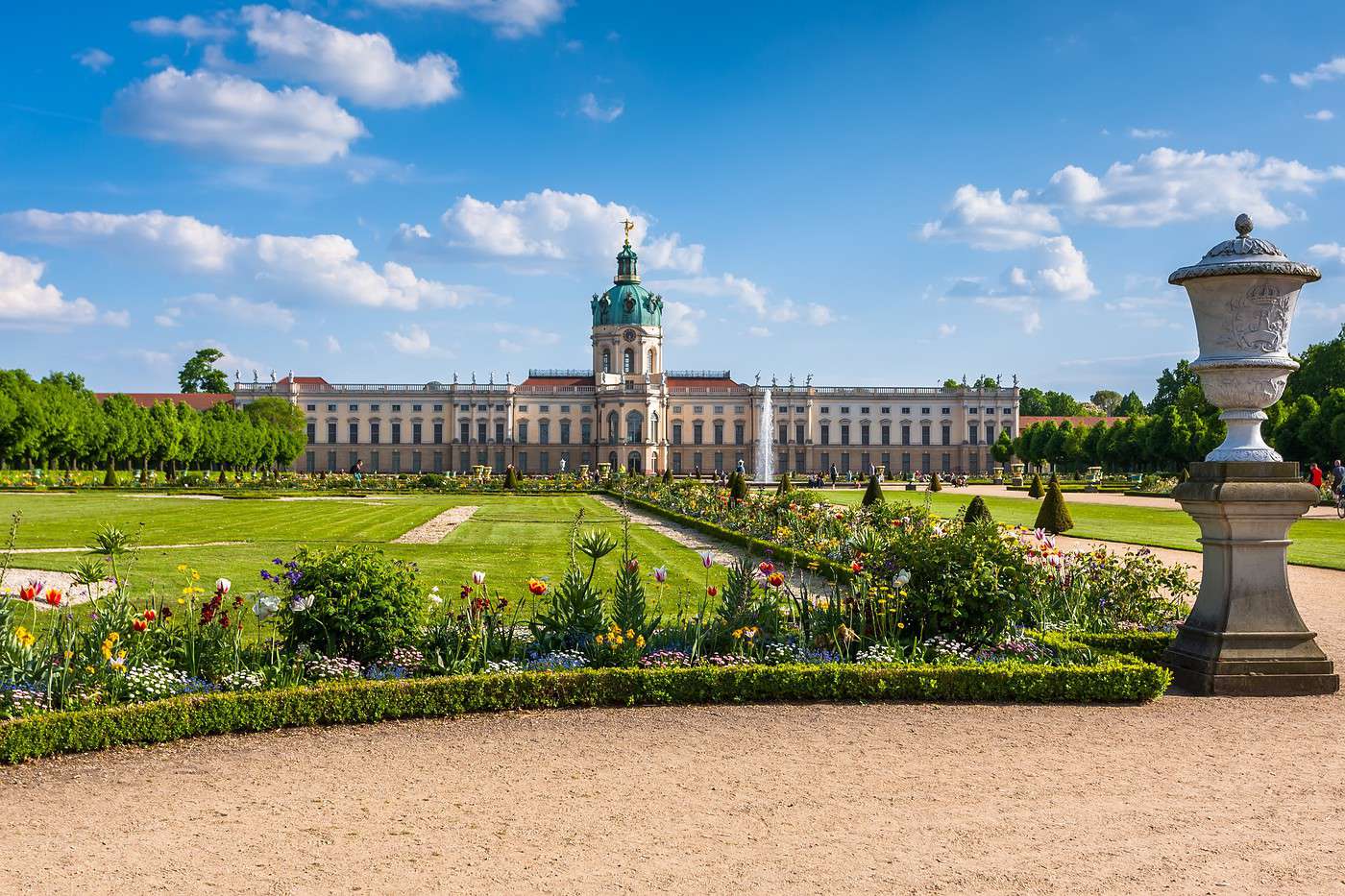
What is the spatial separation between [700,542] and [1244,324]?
11.6m

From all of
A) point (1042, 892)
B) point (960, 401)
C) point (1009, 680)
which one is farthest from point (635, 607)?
point (960, 401)

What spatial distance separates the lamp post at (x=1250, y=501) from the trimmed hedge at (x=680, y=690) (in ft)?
2.08

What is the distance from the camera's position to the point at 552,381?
90438 millimetres

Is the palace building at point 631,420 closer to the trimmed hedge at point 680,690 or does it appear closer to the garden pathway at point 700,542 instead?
the garden pathway at point 700,542

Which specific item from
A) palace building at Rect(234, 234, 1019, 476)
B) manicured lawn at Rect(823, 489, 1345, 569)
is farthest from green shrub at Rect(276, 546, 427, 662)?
palace building at Rect(234, 234, 1019, 476)

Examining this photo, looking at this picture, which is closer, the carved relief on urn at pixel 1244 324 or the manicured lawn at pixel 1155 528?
the carved relief on urn at pixel 1244 324

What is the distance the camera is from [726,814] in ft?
14.7

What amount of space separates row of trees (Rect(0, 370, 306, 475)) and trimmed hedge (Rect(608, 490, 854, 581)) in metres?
27.8

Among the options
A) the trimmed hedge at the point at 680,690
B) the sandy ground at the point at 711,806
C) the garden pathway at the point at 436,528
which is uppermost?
the trimmed hedge at the point at 680,690

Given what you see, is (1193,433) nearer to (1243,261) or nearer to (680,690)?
(1243,261)

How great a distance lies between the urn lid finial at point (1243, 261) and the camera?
22.0 feet

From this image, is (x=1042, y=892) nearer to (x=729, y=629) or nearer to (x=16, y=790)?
(x=729, y=629)

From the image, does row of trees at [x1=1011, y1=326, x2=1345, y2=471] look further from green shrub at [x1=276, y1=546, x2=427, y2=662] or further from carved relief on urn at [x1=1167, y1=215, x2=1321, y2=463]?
green shrub at [x1=276, y1=546, x2=427, y2=662]

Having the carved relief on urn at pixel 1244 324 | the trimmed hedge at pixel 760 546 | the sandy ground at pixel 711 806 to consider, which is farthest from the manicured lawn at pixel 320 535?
the carved relief on urn at pixel 1244 324
